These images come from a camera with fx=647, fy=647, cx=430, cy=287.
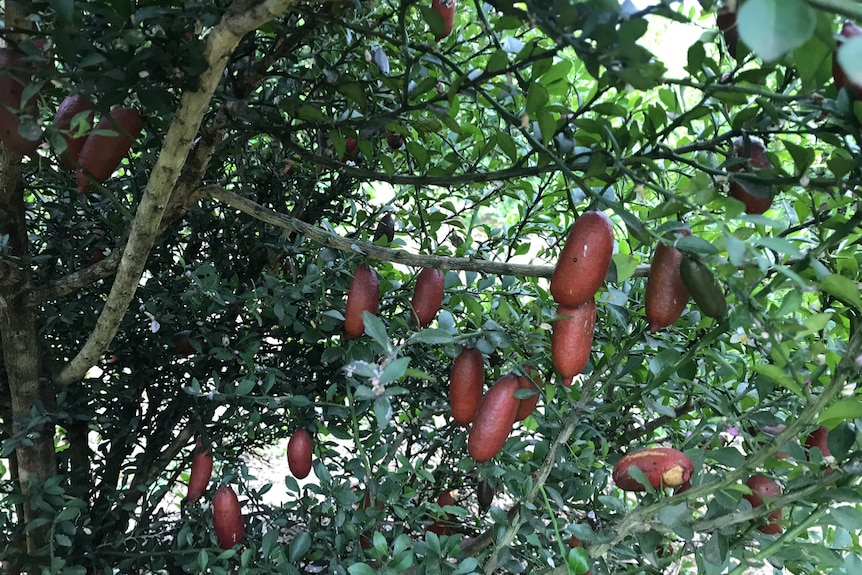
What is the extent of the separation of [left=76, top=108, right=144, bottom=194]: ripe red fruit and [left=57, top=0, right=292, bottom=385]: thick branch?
0.12 ft

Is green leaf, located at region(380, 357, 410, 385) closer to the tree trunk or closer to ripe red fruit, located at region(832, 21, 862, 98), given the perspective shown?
ripe red fruit, located at region(832, 21, 862, 98)

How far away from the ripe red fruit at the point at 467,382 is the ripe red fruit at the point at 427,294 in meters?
0.07

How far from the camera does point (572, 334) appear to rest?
18.8 inches

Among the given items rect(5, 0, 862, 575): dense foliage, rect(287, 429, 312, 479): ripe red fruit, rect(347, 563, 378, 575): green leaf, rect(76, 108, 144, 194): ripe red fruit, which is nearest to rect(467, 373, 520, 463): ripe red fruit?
rect(5, 0, 862, 575): dense foliage

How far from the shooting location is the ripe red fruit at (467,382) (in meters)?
0.55

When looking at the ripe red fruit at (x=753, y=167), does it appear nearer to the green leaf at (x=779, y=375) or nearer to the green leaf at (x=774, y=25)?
the green leaf at (x=779, y=375)

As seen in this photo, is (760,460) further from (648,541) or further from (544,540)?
(544,540)

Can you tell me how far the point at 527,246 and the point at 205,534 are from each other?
515 millimetres

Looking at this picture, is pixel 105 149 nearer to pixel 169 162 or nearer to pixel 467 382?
pixel 169 162

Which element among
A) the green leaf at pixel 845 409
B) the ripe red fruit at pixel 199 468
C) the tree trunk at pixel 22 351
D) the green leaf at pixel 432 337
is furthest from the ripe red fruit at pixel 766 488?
the tree trunk at pixel 22 351

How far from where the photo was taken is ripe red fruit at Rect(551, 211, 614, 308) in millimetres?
441

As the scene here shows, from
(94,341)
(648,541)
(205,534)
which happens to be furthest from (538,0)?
(205,534)

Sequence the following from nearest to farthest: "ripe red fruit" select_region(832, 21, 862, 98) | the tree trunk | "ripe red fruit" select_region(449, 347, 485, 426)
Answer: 1. "ripe red fruit" select_region(832, 21, 862, 98)
2. "ripe red fruit" select_region(449, 347, 485, 426)
3. the tree trunk

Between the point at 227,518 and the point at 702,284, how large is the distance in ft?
1.77
